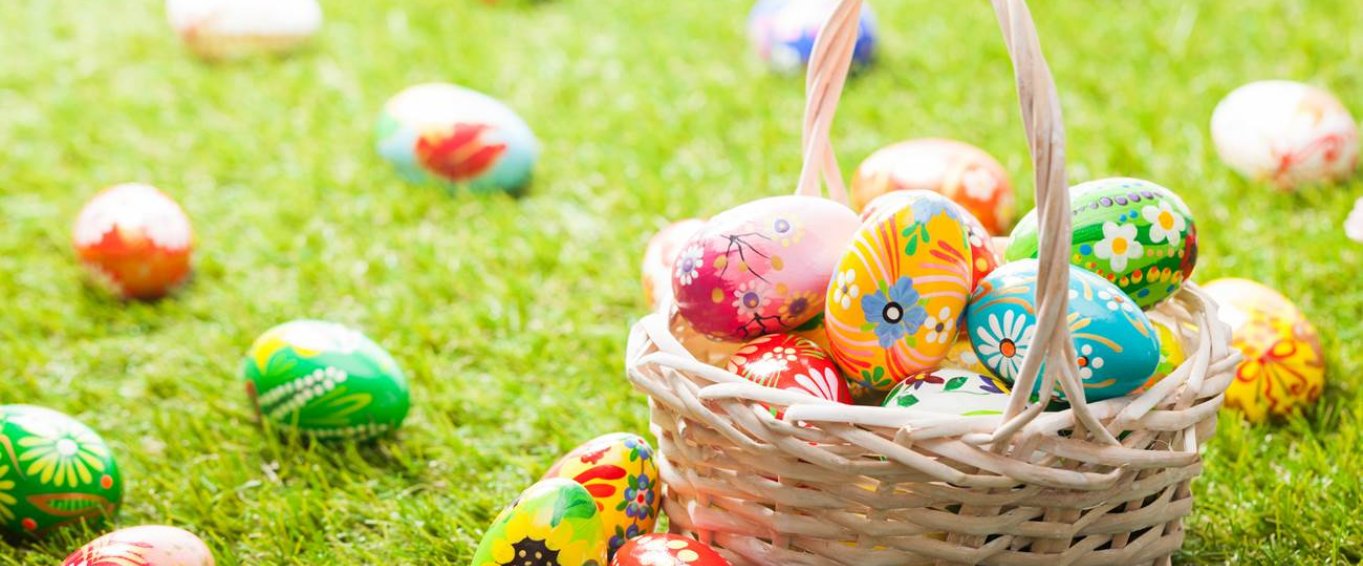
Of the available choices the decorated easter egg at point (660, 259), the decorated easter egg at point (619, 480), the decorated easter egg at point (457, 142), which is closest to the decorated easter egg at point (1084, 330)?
the decorated easter egg at point (619, 480)

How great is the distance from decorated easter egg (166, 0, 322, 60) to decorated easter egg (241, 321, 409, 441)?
5.80 ft

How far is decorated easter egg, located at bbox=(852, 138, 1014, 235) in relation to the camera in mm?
2279

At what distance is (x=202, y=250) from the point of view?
99.9 inches

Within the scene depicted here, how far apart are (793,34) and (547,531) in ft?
6.61

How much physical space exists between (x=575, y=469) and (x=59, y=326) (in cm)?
123

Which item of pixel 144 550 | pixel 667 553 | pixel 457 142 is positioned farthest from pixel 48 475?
pixel 457 142

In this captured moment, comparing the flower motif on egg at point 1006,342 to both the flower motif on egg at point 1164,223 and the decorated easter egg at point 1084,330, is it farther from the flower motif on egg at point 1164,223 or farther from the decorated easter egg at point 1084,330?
the flower motif on egg at point 1164,223

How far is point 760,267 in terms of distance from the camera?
149 centimetres

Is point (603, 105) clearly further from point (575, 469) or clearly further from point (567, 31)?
point (575, 469)

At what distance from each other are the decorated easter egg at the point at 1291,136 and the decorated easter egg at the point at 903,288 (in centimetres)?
134

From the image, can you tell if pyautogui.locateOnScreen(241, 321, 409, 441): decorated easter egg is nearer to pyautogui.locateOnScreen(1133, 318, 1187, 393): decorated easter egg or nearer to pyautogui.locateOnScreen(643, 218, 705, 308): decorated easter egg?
pyautogui.locateOnScreen(643, 218, 705, 308): decorated easter egg

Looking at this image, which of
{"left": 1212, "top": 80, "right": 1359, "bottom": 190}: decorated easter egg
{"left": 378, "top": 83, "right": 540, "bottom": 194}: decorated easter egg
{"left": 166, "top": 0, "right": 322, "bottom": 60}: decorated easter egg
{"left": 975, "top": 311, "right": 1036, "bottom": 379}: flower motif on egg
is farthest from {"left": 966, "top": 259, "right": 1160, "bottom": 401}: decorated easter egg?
{"left": 166, "top": 0, "right": 322, "bottom": 60}: decorated easter egg

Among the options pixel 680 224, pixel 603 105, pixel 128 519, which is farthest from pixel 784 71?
pixel 128 519

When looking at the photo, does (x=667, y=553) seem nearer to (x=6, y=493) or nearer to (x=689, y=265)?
(x=689, y=265)
